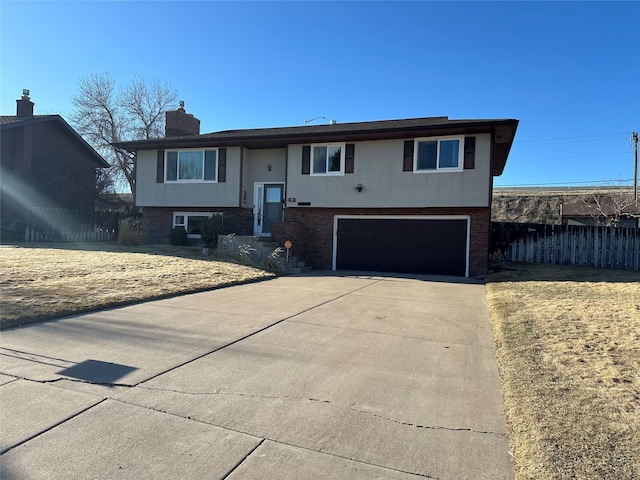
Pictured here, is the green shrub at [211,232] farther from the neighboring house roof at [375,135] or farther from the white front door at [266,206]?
the neighboring house roof at [375,135]

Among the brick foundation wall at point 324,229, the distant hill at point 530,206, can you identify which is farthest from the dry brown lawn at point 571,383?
the distant hill at point 530,206

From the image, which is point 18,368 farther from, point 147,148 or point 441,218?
point 147,148

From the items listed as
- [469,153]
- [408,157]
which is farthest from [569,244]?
[408,157]

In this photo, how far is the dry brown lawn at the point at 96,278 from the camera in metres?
6.60

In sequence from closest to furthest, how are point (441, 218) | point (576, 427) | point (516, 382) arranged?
1. point (576, 427)
2. point (516, 382)
3. point (441, 218)

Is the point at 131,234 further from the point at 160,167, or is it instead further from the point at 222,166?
the point at 222,166

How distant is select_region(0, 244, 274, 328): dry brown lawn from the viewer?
6.60 metres

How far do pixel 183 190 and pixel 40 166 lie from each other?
36.9ft

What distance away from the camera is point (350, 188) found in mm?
15773

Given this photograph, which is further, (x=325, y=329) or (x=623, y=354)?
(x=325, y=329)

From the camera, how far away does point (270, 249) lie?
1497 cm

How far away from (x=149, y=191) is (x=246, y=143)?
Result: 5242 mm

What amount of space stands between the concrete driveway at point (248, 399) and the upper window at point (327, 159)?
33.2ft

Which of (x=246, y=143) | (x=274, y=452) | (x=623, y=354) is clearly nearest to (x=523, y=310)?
(x=623, y=354)
